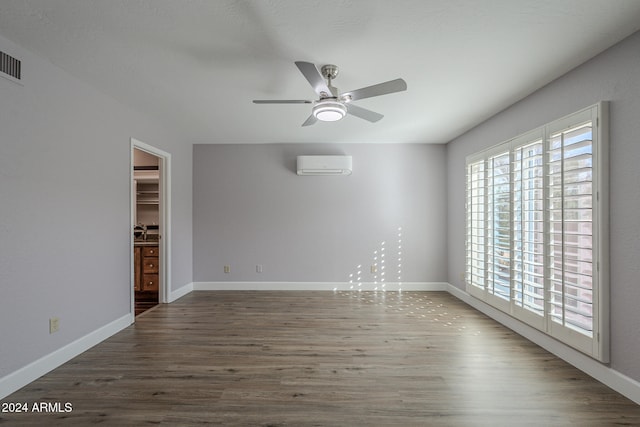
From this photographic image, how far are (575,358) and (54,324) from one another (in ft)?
14.2

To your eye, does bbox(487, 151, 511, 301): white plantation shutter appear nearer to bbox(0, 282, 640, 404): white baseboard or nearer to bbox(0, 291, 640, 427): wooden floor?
bbox(0, 282, 640, 404): white baseboard

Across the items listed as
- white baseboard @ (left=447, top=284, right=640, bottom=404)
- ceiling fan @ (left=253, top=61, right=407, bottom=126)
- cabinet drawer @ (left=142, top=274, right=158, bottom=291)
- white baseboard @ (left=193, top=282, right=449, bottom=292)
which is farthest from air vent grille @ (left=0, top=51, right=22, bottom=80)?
white baseboard @ (left=447, top=284, right=640, bottom=404)

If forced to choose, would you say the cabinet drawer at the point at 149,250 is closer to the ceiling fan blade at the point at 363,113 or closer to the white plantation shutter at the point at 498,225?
the ceiling fan blade at the point at 363,113

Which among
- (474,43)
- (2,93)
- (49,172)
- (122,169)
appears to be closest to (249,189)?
(122,169)

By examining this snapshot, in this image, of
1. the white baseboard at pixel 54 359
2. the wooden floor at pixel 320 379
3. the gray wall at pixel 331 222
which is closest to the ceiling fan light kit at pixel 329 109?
the wooden floor at pixel 320 379

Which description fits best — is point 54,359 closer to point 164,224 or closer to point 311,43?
point 164,224

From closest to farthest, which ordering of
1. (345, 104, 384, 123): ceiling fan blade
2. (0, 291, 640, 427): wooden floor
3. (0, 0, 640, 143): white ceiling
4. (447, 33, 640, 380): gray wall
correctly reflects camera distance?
(0, 0, 640, 143): white ceiling
(0, 291, 640, 427): wooden floor
(447, 33, 640, 380): gray wall
(345, 104, 384, 123): ceiling fan blade

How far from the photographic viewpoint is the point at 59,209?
241 cm

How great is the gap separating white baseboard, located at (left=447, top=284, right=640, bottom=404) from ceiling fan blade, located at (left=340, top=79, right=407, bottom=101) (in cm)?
257

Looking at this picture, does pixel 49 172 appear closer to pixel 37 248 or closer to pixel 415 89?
pixel 37 248

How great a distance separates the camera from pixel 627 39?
1.97 metres

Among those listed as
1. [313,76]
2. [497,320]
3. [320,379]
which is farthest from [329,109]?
[497,320]

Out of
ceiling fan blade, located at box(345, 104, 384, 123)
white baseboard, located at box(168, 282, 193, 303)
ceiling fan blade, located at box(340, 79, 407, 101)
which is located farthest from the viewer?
white baseboard, located at box(168, 282, 193, 303)

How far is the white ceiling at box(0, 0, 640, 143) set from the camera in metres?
1.71
